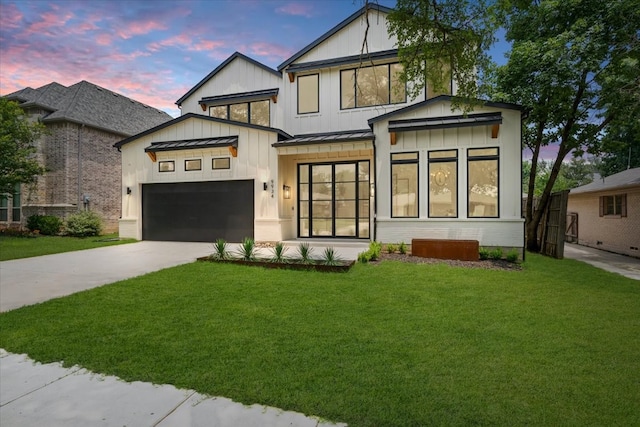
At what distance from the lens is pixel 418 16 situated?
5.32 meters

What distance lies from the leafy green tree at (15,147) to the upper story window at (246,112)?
8491mm

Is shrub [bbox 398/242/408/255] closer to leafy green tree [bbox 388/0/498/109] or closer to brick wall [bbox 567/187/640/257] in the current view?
leafy green tree [bbox 388/0/498/109]

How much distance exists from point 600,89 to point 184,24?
1283 cm

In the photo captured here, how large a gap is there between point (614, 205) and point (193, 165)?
1694cm

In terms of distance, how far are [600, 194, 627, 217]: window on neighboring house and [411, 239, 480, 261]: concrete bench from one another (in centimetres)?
850

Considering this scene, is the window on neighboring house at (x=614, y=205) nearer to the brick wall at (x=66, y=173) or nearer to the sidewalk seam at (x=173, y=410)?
the sidewalk seam at (x=173, y=410)

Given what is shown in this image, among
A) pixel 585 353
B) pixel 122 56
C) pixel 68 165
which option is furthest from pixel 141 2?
pixel 68 165

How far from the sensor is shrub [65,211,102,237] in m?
15.0

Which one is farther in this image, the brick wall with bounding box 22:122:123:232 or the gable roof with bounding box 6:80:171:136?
the gable roof with bounding box 6:80:171:136

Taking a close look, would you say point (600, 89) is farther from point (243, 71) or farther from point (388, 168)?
point (243, 71)

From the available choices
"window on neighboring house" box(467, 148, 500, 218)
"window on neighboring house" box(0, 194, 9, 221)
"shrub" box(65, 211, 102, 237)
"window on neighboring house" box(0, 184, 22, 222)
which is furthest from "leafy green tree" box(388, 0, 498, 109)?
"window on neighboring house" box(0, 194, 9, 221)

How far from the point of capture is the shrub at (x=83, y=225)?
49.4 feet

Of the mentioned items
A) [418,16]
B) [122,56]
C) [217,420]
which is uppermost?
[122,56]

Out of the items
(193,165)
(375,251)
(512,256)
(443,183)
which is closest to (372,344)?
(375,251)
